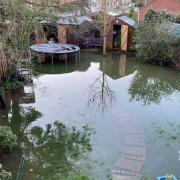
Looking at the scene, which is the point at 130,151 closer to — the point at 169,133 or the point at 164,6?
the point at 169,133

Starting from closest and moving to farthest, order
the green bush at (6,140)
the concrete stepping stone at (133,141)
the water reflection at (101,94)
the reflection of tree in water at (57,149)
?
the reflection of tree in water at (57,149) < the green bush at (6,140) < the concrete stepping stone at (133,141) < the water reflection at (101,94)

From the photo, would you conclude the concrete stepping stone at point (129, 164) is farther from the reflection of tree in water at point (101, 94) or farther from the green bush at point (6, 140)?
the reflection of tree in water at point (101, 94)

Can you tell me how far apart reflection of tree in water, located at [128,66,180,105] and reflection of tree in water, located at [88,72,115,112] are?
1127 mm

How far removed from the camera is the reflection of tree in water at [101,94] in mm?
14783

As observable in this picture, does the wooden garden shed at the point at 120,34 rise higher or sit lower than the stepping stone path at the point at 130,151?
higher

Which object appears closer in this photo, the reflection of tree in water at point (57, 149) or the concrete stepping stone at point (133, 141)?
the reflection of tree in water at point (57, 149)

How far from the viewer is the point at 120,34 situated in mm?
25016

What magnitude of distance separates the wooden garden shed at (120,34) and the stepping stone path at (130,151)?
12087 millimetres

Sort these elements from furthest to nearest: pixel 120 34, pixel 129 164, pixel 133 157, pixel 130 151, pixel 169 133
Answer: pixel 120 34, pixel 169 133, pixel 130 151, pixel 133 157, pixel 129 164

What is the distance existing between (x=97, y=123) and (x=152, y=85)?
615cm

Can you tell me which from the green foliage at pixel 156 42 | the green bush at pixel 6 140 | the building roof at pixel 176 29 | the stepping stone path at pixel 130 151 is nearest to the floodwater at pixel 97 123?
the stepping stone path at pixel 130 151

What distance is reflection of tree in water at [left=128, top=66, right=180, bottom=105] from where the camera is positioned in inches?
619

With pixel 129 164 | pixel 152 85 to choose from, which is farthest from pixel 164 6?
pixel 129 164

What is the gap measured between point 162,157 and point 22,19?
6697mm
